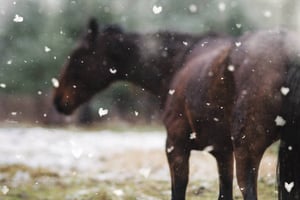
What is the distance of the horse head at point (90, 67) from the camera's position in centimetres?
292

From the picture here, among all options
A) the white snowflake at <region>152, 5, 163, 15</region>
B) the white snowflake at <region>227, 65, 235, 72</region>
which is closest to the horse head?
the white snowflake at <region>227, 65, 235, 72</region>

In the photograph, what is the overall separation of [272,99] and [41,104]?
4.27 m

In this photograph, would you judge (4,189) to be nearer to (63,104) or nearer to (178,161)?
(63,104)

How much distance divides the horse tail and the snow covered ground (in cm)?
102

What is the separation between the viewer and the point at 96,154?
460 centimetres

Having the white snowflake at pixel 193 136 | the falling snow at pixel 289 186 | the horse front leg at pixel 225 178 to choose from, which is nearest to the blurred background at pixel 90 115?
the horse front leg at pixel 225 178

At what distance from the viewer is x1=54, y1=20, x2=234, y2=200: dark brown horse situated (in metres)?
2.34

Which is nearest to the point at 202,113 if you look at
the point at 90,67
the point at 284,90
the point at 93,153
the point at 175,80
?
the point at 175,80

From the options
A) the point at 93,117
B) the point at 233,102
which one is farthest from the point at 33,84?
the point at 233,102

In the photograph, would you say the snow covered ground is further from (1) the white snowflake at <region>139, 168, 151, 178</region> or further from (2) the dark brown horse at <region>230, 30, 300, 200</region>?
(2) the dark brown horse at <region>230, 30, 300, 200</region>

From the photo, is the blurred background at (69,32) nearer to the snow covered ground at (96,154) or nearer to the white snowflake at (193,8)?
the white snowflake at (193,8)

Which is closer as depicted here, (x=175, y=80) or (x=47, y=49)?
(x=175, y=80)

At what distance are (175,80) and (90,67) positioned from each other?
1.78 ft

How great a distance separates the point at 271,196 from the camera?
290cm
